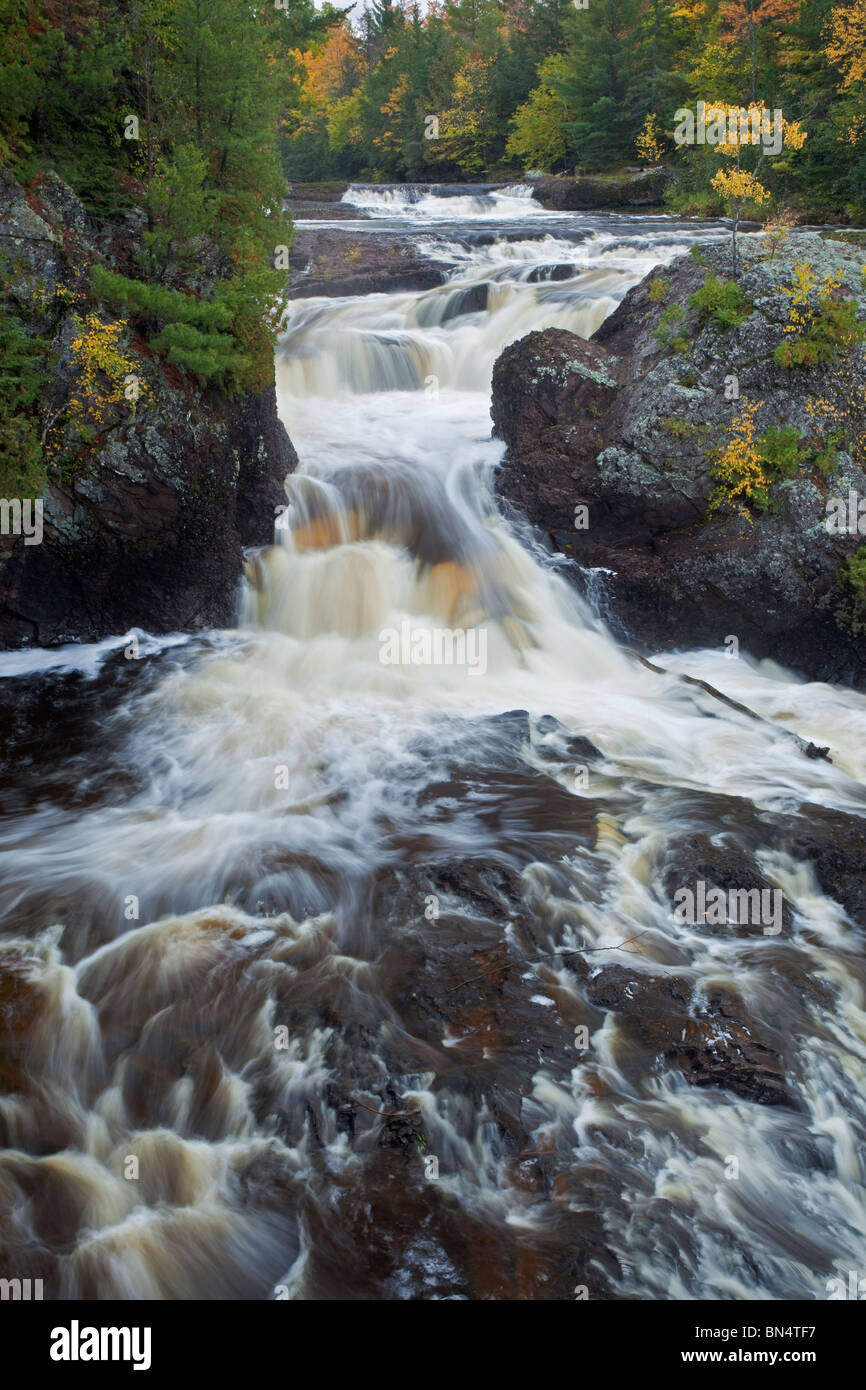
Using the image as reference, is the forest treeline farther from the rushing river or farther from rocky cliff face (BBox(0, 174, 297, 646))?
the rushing river

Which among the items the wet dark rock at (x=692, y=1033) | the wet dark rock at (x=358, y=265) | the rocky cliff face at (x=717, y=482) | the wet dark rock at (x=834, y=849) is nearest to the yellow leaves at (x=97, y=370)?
the rocky cliff face at (x=717, y=482)

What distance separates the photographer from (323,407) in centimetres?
1452

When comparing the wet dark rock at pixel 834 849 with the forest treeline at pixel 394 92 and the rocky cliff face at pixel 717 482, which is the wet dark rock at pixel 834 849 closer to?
the rocky cliff face at pixel 717 482

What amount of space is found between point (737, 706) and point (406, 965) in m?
5.22

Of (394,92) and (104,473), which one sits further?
(394,92)

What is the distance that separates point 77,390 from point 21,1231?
7658 millimetres

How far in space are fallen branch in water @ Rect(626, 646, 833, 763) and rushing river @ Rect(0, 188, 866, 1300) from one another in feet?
0.29

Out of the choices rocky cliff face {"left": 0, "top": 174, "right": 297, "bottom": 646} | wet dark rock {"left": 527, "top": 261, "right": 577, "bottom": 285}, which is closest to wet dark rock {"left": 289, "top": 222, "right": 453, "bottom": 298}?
wet dark rock {"left": 527, "top": 261, "right": 577, "bottom": 285}

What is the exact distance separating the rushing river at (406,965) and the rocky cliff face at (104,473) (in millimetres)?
487

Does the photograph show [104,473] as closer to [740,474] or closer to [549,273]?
[740,474]

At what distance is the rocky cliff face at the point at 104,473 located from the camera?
9.08 metres

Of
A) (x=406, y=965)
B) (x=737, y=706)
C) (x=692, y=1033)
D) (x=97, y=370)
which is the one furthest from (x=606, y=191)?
(x=692, y=1033)

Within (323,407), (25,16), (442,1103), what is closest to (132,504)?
(25,16)

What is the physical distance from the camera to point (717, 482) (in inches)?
428
